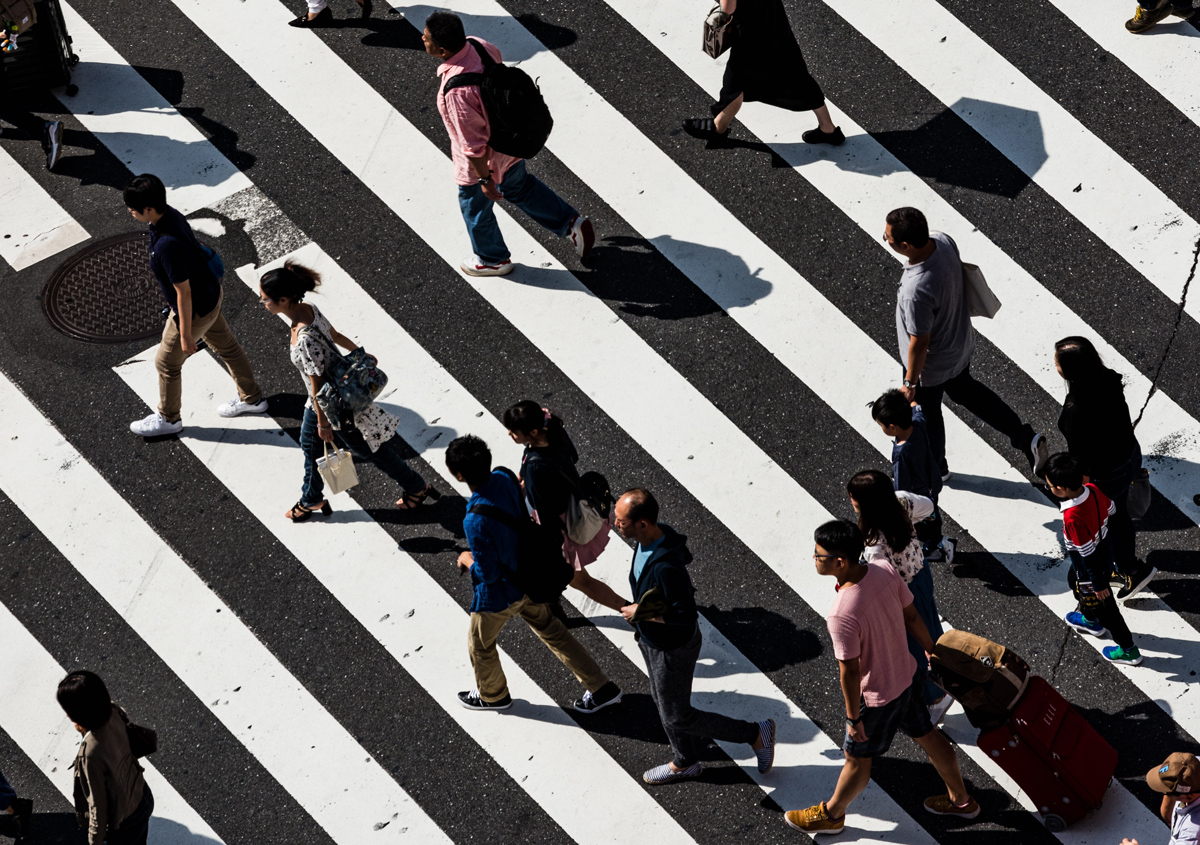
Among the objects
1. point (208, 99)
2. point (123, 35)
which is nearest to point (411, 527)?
point (208, 99)

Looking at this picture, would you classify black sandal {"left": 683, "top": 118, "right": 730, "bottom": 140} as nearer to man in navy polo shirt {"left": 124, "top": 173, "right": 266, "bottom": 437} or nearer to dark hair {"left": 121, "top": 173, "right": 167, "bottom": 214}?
man in navy polo shirt {"left": 124, "top": 173, "right": 266, "bottom": 437}

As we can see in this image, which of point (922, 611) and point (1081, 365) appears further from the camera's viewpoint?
point (1081, 365)

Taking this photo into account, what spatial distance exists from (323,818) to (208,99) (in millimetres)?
5651

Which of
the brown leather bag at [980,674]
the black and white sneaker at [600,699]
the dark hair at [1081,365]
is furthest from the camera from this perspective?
the black and white sneaker at [600,699]

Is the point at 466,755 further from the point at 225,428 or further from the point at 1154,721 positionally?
the point at 1154,721

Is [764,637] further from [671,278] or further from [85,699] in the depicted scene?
[85,699]

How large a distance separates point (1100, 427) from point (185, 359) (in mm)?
5550

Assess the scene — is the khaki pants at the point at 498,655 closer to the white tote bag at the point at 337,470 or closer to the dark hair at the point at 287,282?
the white tote bag at the point at 337,470

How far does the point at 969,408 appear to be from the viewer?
8102 mm

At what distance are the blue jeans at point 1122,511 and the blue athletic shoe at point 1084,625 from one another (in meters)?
0.34

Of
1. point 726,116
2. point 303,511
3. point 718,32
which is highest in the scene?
point 718,32

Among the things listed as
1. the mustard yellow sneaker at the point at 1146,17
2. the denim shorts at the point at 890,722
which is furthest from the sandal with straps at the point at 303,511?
the mustard yellow sneaker at the point at 1146,17

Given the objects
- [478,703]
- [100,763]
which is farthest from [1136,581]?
[100,763]

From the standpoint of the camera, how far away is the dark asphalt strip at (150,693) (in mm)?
7234
